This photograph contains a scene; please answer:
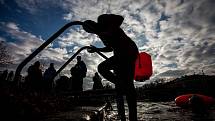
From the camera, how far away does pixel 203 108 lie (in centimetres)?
788

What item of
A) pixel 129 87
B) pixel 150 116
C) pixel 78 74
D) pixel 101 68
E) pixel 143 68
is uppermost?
pixel 78 74

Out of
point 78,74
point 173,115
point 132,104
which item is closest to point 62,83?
point 78,74

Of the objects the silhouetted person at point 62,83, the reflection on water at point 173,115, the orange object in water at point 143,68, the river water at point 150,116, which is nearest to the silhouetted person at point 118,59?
the river water at point 150,116

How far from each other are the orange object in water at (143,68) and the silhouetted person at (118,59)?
2.53ft

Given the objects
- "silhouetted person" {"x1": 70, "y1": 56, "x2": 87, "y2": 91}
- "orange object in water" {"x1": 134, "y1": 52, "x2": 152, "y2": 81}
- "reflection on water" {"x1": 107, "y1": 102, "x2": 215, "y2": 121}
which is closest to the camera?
"orange object in water" {"x1": 134, "y1": 52, "x2": 152, "y2": 81}

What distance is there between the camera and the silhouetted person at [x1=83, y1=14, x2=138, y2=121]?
298cm

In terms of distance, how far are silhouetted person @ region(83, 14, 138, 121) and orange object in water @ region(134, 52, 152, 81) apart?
2.53ft

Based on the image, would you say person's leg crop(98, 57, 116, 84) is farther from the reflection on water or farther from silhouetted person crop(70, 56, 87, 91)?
silhouetted person crop(70, 56, 87, 91)

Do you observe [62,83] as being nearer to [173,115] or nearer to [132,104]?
[173,115]

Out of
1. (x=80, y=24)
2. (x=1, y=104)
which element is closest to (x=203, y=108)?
(x=80, y=24)

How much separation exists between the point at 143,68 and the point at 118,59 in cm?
116

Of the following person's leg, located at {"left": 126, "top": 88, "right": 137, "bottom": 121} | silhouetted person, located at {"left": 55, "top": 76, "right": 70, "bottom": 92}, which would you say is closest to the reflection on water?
person's leg, located at {"left": 126, "top": 88, "right": 137, "bottom": 121}

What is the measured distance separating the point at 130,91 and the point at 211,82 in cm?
1913

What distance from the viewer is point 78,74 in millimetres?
10008
